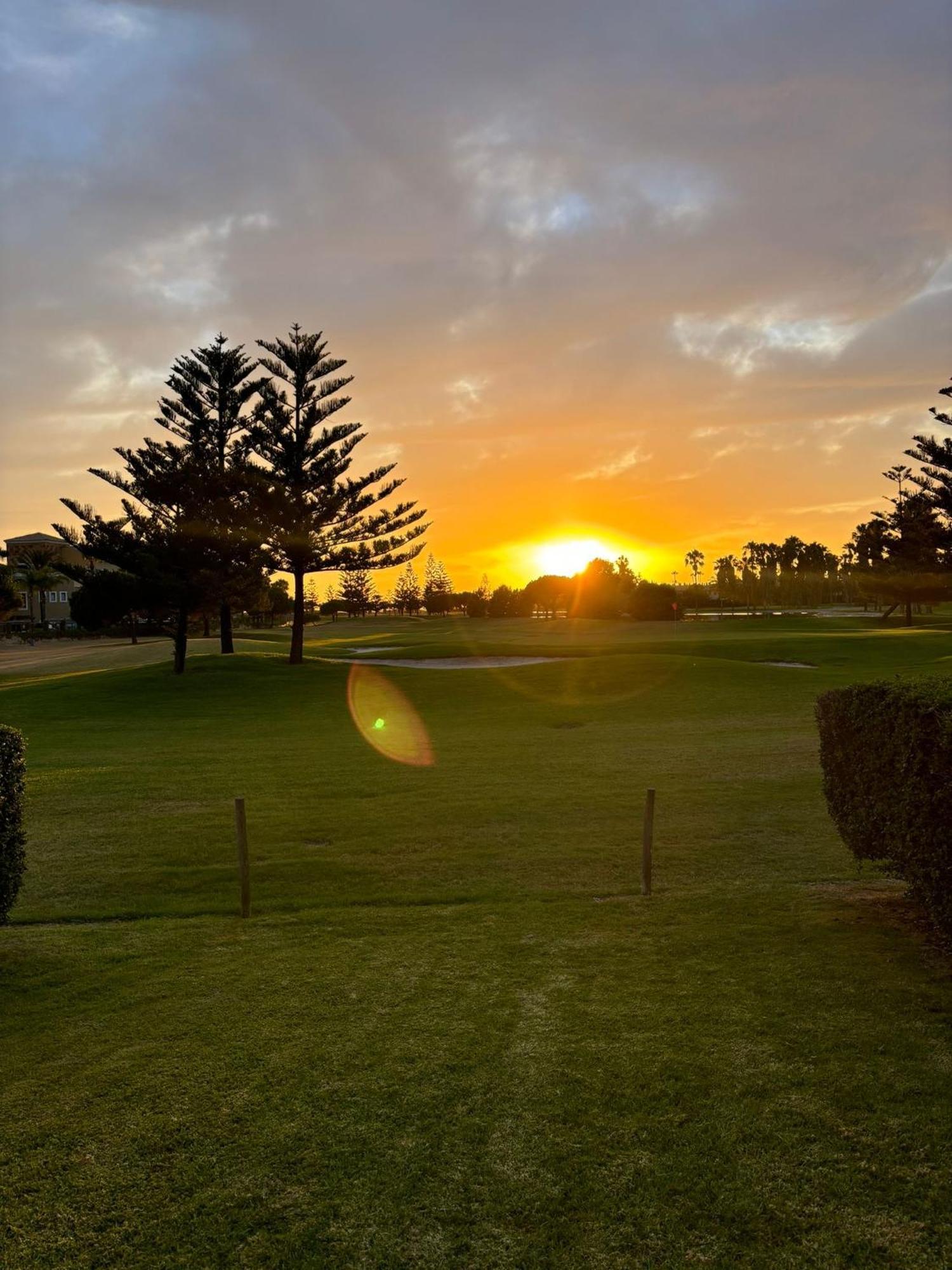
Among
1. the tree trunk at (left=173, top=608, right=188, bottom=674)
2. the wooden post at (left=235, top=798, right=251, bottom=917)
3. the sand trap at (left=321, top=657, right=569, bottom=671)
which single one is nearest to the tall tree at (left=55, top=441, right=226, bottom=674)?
the tree trunk at (left=173, top=608, right=188, bottom=674)

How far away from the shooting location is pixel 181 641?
3269 centimetres

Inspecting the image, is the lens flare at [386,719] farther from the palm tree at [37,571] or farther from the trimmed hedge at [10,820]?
the palm tree at [37,571]

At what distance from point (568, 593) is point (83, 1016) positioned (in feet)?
359

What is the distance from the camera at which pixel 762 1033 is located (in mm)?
4805

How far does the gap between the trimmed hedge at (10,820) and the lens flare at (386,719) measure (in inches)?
342

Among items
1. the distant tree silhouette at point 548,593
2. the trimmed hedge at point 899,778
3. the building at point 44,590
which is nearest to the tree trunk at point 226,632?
the trimmed hedge at point 899,778

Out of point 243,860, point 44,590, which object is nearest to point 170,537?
point 243,860

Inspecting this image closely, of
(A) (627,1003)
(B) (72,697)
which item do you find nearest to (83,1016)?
(A) (627,1003)

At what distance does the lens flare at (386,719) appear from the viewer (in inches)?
650

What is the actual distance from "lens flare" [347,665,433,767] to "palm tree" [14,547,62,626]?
6812 cm

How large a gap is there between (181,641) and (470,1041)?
100ft

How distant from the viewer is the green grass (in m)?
3.37

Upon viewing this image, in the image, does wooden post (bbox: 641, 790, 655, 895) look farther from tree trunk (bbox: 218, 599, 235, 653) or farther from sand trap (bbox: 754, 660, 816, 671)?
tree trunk (bbox: 218, 599, 235, 653)

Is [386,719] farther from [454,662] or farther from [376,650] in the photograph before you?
[376,650]
